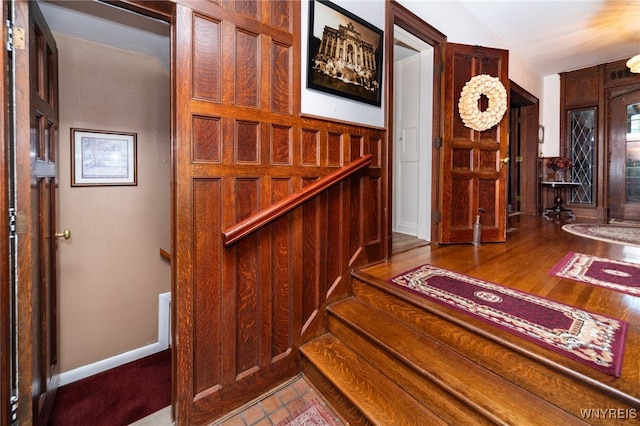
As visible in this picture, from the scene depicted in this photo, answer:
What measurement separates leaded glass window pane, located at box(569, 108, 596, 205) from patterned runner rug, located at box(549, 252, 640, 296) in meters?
3.70

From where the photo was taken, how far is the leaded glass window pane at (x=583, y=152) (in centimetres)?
507

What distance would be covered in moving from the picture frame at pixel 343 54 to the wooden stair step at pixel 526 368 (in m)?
1.50

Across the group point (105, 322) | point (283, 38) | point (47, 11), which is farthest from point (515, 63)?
point (105, 322)

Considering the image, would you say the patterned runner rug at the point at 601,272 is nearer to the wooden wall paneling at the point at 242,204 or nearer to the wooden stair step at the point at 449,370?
the wooden stair step at the point at 449,370

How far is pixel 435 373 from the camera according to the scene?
1.35 metres

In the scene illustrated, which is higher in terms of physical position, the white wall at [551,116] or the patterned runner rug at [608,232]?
the white wall at [551,116]

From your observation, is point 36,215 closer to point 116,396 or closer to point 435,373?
point 116,396

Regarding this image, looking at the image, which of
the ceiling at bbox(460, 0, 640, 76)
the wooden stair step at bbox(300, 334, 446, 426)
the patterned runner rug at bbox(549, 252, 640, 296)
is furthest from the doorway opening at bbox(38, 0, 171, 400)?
the ceiling at bbox(460, 0, 640, 76)

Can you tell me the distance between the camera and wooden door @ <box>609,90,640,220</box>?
463 centimetres

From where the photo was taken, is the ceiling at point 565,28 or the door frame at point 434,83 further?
the ceiling at point 565,28

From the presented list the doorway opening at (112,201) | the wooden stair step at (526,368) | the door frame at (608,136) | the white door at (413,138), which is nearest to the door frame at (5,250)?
the doorway opening at (112,201)

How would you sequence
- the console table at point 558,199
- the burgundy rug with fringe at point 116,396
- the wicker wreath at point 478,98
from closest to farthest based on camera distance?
1. the burgundy rug with fringe at point 116,396
2. the wicker wreath at point 478,98
3. the console table at point 558,199

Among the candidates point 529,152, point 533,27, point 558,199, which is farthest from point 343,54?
point 558,199

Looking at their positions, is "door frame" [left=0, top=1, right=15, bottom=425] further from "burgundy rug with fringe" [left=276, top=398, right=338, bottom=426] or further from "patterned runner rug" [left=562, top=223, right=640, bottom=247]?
"patterned runner rug" [left=562, top=223, right=640, bottom=247]
